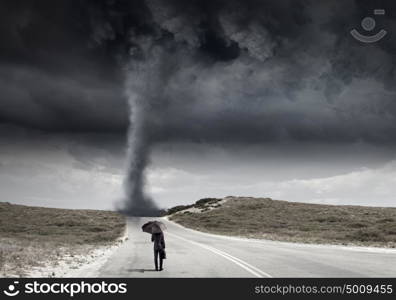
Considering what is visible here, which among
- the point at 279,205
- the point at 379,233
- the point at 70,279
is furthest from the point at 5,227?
the point at 279,205

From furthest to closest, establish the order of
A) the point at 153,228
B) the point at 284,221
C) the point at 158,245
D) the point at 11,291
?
the point at 284,221, the point at 153,228, the point at 158,245, the point at 11,291

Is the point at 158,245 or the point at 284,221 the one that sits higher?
the point at 284,221

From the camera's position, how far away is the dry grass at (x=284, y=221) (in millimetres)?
50188

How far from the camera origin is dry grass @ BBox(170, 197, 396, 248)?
5019 cm

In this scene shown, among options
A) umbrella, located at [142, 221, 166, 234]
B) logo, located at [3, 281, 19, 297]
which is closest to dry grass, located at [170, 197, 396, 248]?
umbrella, located at [142, 221, 166, 234]

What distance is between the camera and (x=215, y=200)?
11044 centimetres

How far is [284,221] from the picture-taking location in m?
70.4

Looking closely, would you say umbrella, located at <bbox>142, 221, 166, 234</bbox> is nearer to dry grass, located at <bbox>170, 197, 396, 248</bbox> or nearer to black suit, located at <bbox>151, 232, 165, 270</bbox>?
black suit, located at <bbox>151, 232, 165, 270</bbox>

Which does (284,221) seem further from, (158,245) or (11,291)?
(11,291)

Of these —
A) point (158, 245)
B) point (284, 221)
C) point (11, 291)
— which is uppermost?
point (284, 221)

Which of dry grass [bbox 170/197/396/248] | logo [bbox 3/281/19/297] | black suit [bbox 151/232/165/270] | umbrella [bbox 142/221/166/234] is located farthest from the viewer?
dry grass [bbox 170/197/396/248]

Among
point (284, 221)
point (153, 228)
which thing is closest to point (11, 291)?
point (153, 228)

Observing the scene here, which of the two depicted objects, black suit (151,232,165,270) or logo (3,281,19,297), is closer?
logo (3,281,19,297)

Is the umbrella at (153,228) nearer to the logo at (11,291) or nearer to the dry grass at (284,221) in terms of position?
the logo at (11,291)
